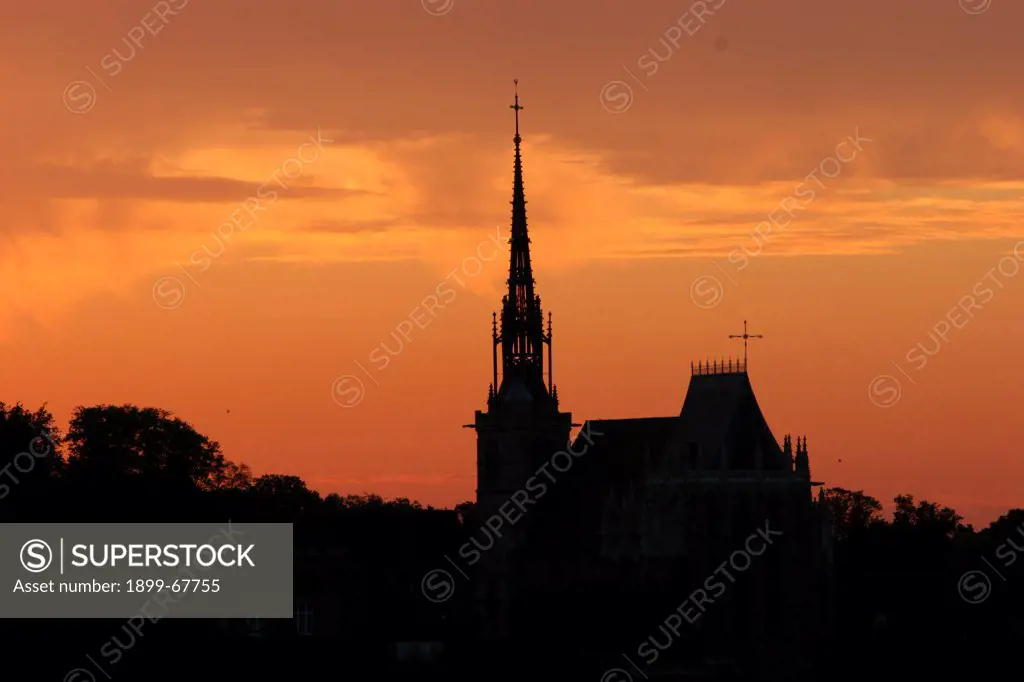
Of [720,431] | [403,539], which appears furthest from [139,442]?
[720,431]

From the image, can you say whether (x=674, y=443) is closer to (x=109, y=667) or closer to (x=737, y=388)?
(x=737, y=388)

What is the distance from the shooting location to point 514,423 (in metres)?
145

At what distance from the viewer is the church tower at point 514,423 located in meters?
145

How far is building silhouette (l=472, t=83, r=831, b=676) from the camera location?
137750mm

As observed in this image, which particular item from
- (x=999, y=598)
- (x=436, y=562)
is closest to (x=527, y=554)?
(x=436, y=562)

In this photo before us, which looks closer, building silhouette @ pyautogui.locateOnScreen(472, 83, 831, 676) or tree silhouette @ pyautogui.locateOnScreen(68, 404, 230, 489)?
building silhouette @ pyautogui.locateOnScreen(472, 83, 831, 676)

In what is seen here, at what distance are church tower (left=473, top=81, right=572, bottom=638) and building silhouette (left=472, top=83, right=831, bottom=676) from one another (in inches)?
2.8

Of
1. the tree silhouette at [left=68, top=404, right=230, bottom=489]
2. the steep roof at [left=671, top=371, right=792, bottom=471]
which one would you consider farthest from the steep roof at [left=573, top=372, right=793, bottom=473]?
the tree silhouette at [left=68, top=404, right=230, bottom=489]

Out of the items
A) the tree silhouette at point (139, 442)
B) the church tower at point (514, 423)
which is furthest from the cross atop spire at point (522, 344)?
the tree silhouette at point (139, 442)

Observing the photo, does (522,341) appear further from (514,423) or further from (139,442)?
(139,442)

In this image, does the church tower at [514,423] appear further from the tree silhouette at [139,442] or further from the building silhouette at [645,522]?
the tree silhouette at [139,442]

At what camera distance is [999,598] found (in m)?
144

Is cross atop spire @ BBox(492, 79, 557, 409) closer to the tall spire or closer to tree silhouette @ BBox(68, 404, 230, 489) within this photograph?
the tall spire

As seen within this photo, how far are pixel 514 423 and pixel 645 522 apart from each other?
838cm
